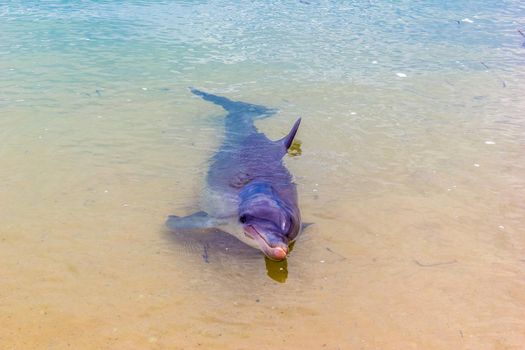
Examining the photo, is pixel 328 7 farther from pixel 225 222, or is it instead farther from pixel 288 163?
pixel 225 222

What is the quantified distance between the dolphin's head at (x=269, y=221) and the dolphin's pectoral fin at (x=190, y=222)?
0.32 m

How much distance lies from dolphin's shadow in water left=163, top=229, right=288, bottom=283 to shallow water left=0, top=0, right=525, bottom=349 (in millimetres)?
17

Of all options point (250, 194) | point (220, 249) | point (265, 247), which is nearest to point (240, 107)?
point (250, 194)

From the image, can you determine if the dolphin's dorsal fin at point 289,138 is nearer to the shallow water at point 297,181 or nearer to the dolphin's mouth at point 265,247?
the shallow water at point 297,181

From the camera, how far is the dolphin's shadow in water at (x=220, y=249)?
13.8 ft

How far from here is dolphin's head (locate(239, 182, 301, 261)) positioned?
401cm

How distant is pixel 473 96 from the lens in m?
7.84

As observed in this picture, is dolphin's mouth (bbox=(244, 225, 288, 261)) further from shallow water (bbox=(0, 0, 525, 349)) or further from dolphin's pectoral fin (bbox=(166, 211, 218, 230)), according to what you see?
dolphin's pectoral fin (bbox=(166, 211, 218, 230))

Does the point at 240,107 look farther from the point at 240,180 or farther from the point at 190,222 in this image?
the point at 190,222

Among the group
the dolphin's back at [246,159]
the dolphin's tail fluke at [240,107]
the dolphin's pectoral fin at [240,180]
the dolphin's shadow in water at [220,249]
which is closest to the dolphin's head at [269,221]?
the dolphin's shadow in water at [220,249]

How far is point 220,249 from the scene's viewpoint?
174 inches

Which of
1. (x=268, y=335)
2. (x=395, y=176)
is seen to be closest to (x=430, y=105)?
(x=395, y=176)

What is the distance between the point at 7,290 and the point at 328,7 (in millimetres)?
10920

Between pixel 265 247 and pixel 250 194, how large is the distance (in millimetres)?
832
